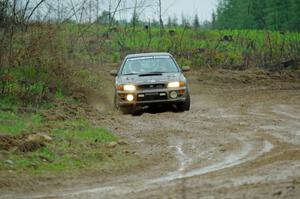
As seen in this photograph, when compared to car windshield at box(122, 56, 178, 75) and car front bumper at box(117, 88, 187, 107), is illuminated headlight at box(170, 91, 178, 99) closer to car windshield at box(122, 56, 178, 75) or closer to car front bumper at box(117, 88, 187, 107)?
car front bumper at box(117, 88, 187, 107)

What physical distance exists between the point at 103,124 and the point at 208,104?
6.23 metres

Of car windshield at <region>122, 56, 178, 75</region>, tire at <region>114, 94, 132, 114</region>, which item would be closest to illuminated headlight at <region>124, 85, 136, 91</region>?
tire at <region>114, 94, 132, 114</region>

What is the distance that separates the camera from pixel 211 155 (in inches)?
382

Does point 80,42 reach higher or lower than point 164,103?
higher

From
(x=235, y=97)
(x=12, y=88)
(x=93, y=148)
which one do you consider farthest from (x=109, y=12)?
(x=93, y=148)

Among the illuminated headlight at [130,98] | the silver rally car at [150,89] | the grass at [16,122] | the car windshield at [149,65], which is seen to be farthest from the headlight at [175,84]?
the grass at [16,122]

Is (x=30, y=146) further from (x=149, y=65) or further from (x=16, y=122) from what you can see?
(x=149, y=65)

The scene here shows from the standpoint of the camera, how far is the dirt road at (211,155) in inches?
279

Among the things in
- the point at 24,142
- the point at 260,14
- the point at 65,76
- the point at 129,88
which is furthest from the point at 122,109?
the point at 260,14

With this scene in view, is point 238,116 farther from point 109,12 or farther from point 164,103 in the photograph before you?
point 109,12

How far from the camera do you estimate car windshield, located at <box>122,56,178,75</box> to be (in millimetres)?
16734

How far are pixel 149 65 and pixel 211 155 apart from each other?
7477 millimetres

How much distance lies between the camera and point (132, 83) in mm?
15953

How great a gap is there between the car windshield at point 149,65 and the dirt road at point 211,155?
1.07 metres
